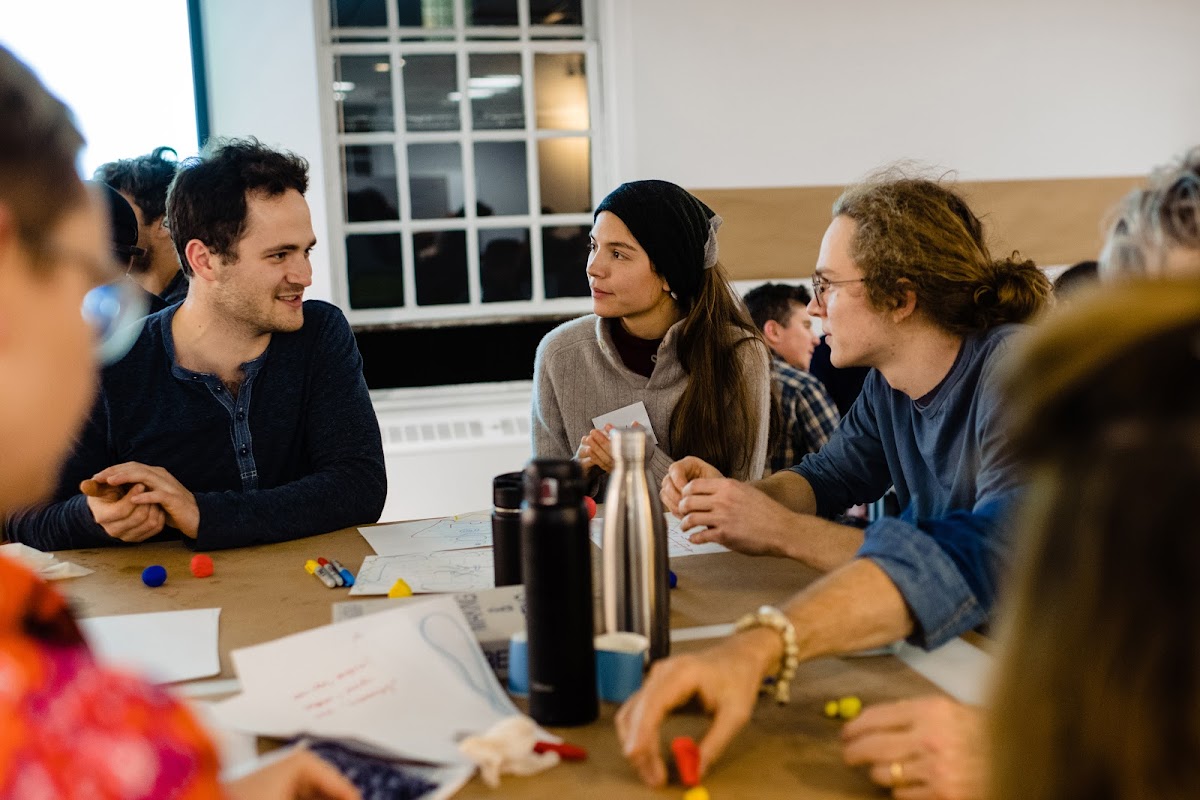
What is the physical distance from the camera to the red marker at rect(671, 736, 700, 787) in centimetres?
100

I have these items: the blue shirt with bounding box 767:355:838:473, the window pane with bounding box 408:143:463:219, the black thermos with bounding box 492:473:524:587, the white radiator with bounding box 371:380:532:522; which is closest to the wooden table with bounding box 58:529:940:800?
the black thermos with bounding box 492:473:524:587

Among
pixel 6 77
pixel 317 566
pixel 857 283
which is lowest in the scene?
pixel 317 566

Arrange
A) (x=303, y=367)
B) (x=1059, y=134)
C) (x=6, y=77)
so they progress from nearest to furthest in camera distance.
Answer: (x=6, y=77) < (x=303, y=367) < (x=1059, y=134)

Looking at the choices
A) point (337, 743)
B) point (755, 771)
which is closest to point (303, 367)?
point (337, 743)

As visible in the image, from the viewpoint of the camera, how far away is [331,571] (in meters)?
1.75

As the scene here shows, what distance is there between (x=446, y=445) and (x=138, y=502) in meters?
2.90

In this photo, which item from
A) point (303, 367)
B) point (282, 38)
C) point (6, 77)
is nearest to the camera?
point (6, 77)

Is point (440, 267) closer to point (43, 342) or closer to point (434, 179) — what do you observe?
point (434, 179)

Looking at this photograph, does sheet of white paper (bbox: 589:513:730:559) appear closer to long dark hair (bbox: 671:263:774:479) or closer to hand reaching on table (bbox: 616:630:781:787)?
long dark hair (bbox: 671:263:774:479)

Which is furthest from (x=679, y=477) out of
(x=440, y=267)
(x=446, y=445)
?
(x=440, y=267)

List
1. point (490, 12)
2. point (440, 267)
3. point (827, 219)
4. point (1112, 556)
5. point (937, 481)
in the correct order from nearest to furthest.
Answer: point (1112, 556) < point (937, 481) < point (490, 12) < point (440, 267) < point (827, 219)

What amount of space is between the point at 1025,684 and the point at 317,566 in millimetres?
1445

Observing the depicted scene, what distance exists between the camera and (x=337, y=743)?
3.50 feet

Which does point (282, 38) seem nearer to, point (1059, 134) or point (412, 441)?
point (412, 441)
